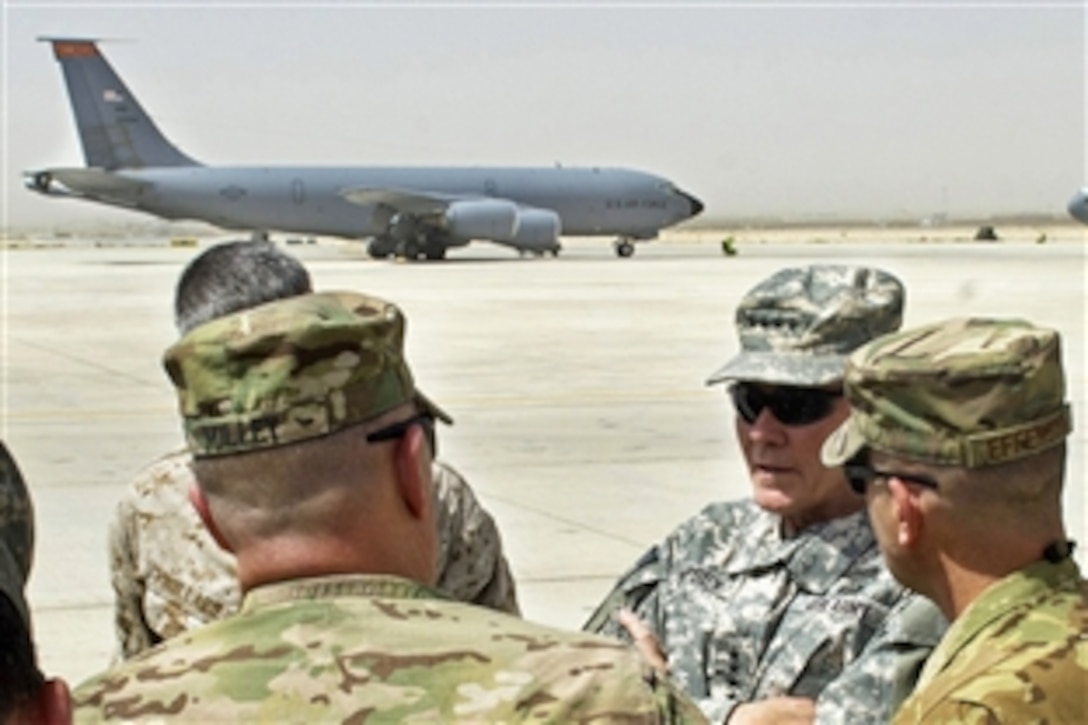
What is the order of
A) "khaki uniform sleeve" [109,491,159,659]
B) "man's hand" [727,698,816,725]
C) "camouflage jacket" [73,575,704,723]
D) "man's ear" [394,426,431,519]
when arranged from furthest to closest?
"khaki uniform sleeve" [109,491,159,659] < "man's hand" [727,698,816,725] < "man's ear" [394,426,431,519] < "camouflage jacket" [73,575,704,723]

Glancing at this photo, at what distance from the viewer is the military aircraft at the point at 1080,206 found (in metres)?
33.8

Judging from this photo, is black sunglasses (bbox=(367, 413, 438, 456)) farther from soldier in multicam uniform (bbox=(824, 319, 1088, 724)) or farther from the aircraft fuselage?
the aircraft fuselage

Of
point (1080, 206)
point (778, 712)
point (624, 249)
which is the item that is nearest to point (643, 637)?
point (778, 712)

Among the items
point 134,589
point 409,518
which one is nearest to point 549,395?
point 134,589

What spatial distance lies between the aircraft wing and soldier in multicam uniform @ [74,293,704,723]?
52.4 meters

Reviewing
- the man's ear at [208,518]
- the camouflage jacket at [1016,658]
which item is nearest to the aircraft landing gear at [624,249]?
the camouflage jacket at [1016,658]

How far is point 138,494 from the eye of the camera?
3920 mm

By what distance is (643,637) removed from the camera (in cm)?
348

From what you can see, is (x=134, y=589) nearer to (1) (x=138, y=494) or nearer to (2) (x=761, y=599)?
(1) (x=138, y=494)

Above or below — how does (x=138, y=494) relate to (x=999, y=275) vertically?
above

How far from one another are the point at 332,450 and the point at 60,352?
2065 cm

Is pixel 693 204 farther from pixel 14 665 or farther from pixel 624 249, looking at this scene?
pixel 14 665

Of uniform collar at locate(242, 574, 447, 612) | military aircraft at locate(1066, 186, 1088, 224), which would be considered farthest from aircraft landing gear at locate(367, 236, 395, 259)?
uniform collar at locate(242, 574, 447, 612)

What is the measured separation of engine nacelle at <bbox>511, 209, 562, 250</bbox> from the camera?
53281 millimetres
